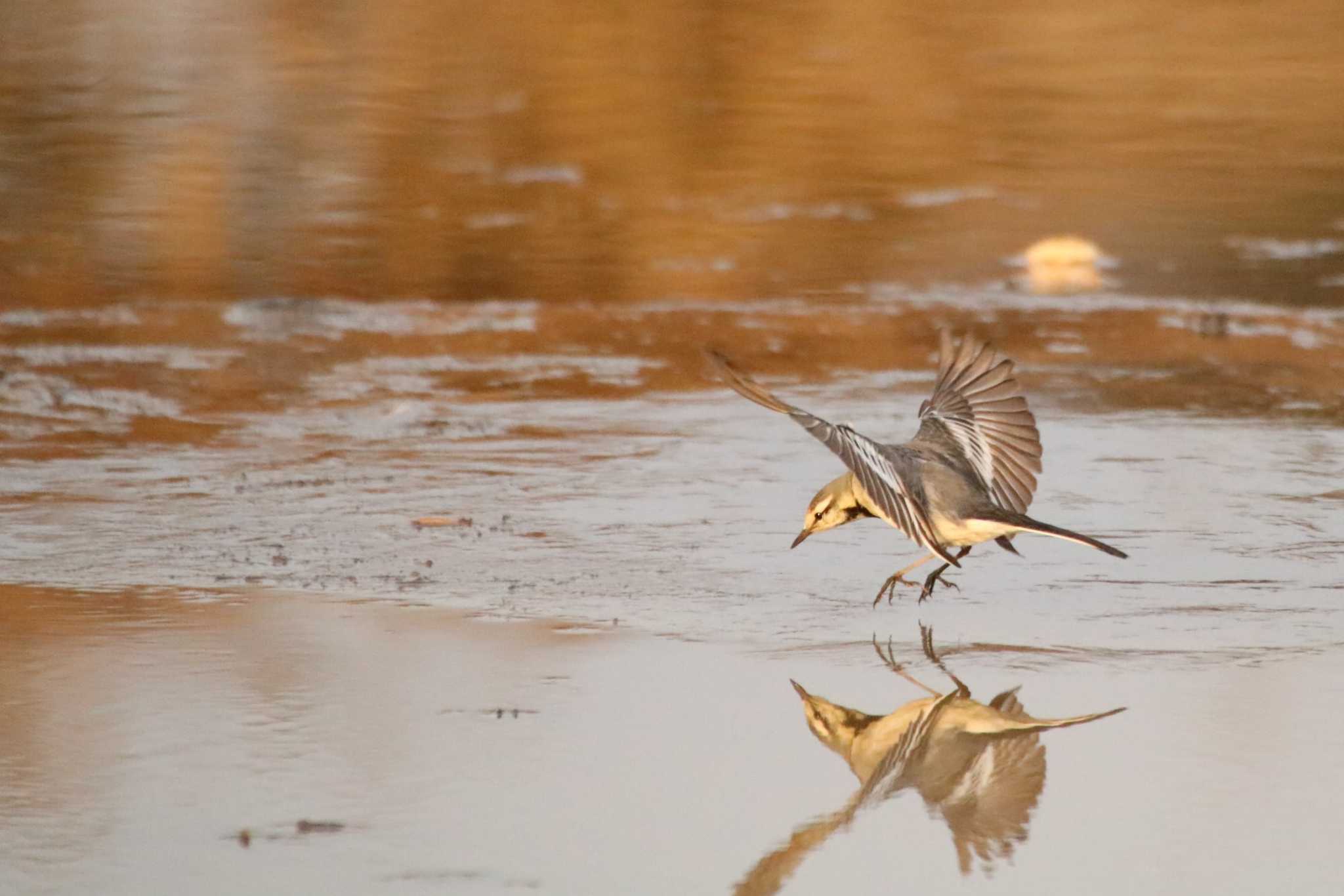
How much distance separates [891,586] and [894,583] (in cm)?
13

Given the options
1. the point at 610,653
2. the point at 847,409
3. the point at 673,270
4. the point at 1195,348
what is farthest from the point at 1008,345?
the point at 610,653

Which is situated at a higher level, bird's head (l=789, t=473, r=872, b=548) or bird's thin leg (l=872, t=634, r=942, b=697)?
bird's head (l=789, t=473, r=872, b=548)

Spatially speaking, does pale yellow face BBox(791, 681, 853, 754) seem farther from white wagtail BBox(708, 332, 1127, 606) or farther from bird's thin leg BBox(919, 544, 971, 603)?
bird's thin leg BBox(919, 544, 971, 603)

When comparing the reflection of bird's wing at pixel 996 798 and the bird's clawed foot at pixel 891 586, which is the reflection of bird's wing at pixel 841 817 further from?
the bird's clawed foot at pixel 891 586

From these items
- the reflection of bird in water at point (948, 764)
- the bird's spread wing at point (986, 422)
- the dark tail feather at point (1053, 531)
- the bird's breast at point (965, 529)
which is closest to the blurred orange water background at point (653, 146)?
the bird's spread wing at point (986, 422)

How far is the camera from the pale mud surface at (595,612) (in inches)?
158

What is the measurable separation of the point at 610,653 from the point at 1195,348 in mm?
6205

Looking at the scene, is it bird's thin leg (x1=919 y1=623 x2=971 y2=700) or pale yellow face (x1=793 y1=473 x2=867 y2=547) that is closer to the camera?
bird's thin leg (x1=919 y1=623 x2=971 y2=700)

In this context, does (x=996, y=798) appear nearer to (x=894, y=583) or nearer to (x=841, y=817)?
(x=841, y=817)

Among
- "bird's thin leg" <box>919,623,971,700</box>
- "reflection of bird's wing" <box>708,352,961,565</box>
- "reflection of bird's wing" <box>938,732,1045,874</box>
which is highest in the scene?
"reflection of bird's wing" <box>708,352,961,565</box>

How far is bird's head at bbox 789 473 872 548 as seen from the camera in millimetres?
6199

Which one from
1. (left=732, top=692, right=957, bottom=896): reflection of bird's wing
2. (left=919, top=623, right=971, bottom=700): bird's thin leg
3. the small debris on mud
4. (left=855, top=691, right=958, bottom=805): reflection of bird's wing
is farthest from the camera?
the small debris on mud

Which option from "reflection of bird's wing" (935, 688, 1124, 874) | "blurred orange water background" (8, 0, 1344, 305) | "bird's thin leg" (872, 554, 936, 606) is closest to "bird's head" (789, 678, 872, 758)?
"reflection of bird's wing" (935, 688, 1124, 874)

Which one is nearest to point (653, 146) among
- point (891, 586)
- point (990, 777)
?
point (891, 586)
